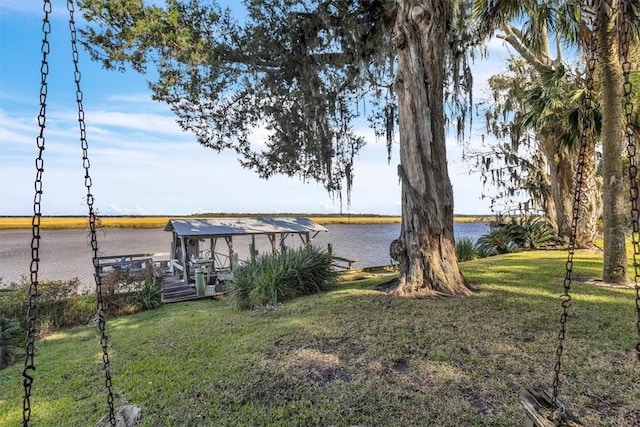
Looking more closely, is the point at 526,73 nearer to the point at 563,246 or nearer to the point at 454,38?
the point at 563,246

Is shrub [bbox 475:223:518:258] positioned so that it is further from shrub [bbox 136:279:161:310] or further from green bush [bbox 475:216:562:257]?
shrub [bbox 136:279:161:310]

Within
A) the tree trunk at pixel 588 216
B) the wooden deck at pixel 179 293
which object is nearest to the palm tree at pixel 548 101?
the tree trunk at pixel 588 216

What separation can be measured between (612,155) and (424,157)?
3.31 metres

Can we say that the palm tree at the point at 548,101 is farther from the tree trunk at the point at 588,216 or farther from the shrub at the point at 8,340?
the shrub at the point at 8,340

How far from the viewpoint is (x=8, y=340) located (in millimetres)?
6656

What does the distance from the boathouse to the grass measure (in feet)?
19.5

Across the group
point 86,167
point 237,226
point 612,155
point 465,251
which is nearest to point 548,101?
point 612,155

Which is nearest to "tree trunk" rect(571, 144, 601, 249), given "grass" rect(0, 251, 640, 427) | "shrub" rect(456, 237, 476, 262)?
"shrub" rect(456, 237, 476, 262)

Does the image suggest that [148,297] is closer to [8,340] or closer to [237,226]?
[8,340]

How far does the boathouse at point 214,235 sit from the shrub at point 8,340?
4.79 metres

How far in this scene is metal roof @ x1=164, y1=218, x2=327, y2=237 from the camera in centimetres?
1273

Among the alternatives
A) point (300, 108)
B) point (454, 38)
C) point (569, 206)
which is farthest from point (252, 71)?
point (569, 206)

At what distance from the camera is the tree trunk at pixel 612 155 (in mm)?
6141

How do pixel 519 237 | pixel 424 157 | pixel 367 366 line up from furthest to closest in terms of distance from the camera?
pixel 519 237
pixel 424 157
pixel 367 366
